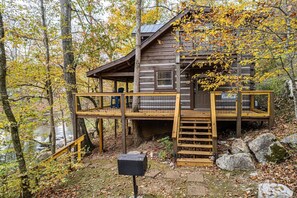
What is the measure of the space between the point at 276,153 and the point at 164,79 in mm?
6000

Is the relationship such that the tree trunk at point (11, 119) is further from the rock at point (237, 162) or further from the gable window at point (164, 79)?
the gable window at point (164, 79)

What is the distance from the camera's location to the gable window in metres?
10.0

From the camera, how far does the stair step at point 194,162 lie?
19.7 ft

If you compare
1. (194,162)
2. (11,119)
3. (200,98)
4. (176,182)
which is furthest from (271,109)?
(11,119)

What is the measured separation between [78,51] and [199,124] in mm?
6490

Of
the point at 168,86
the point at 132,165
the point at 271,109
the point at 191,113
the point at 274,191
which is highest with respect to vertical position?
the point at 168,86

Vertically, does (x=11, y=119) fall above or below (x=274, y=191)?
above

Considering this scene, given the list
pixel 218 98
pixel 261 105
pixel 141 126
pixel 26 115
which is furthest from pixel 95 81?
pixel 261 105

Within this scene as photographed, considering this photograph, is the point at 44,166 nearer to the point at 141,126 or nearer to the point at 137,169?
the point at 137,169

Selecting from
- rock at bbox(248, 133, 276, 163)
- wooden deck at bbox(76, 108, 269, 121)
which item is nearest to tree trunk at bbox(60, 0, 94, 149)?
wooden deck at bbox(76, 108, 269, 121)

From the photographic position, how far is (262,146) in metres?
5.86

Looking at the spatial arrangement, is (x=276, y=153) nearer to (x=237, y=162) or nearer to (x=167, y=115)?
(x=237, y=162)

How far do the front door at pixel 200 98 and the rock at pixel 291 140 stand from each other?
4093mm

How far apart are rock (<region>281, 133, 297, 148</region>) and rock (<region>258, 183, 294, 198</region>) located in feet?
7.51
